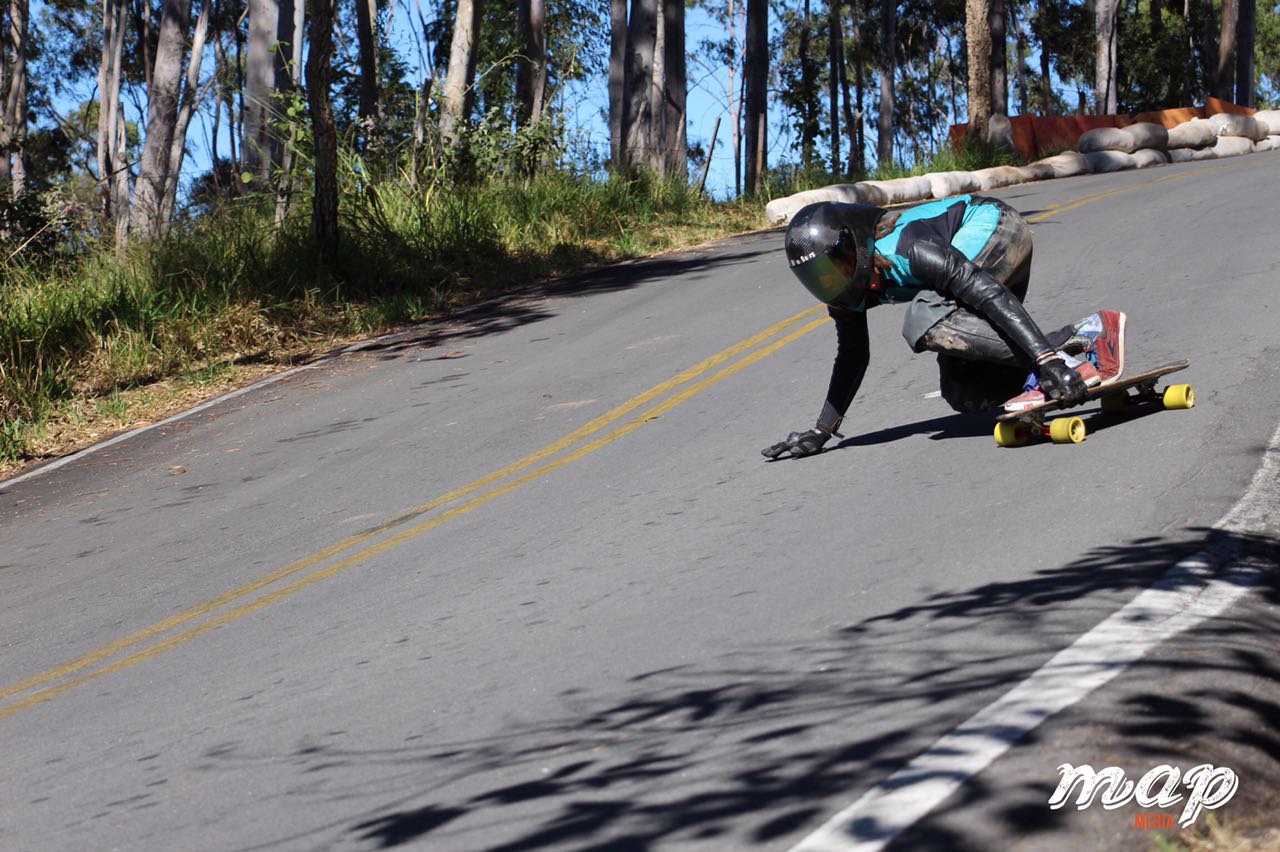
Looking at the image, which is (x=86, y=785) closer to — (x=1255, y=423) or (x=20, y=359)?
(x=1255, y=423)

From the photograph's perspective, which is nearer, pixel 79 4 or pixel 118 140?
pixel 118 140

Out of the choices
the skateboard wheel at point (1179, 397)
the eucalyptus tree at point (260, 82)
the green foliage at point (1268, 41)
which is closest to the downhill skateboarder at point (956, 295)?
the skateboard wheel at point (1179, 397)

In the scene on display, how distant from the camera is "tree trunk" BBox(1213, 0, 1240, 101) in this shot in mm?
41625

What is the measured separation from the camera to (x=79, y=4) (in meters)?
51.7

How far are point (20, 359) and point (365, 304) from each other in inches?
158

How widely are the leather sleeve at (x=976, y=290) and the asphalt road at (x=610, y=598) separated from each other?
598mm

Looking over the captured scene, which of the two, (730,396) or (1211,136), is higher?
(1211,136)

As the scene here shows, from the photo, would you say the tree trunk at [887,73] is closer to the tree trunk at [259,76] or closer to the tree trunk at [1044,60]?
the tree trunk at [1044,60]

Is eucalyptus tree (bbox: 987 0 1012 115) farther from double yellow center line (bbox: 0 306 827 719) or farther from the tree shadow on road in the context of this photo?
the tree shadow on road

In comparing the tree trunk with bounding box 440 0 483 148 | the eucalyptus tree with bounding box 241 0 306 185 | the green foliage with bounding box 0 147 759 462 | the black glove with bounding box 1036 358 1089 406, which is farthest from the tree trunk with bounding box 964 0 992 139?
the black glove with bounding box 1036 358 1089 406

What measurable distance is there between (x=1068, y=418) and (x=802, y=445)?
1.42m

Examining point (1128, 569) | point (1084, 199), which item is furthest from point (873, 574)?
point (1084, 199)

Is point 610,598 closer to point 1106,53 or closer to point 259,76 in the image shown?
point 259,76

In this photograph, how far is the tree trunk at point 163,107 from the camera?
18125mm
